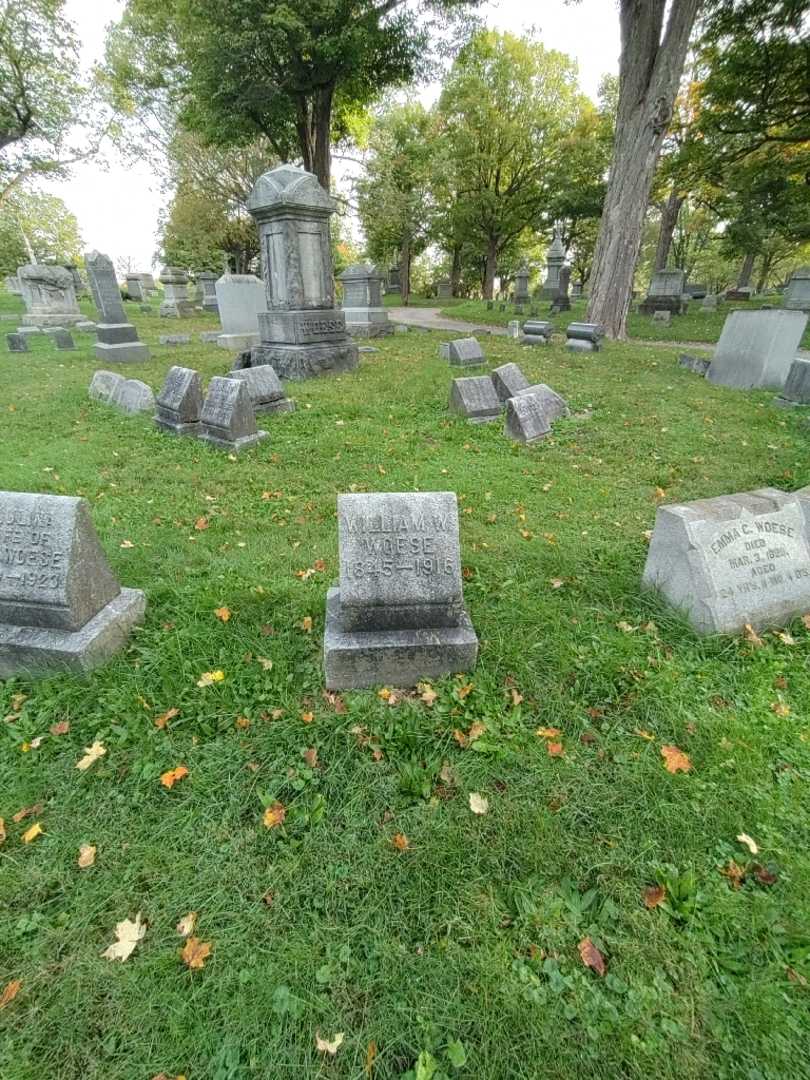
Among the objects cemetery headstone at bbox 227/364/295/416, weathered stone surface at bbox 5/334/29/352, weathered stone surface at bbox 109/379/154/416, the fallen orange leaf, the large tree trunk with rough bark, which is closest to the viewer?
the fallen orange leaf

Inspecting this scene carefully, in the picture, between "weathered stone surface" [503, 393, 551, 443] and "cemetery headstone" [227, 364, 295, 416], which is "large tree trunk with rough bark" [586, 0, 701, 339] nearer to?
"weathered stone surface" [503, 393, 551, 443]

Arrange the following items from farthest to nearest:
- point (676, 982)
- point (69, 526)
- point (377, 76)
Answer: point (377, 76) → point (69, 526) → point (676, 982)

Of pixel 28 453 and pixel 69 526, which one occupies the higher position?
pixel 69 526

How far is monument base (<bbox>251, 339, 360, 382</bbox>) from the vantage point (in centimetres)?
968

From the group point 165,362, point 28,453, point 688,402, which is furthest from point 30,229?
point 688,402

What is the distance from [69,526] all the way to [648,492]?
4.99 m

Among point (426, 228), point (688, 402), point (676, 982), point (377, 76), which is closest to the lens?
point (676, 982)

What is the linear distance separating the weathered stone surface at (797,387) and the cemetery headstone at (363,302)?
11.0 m

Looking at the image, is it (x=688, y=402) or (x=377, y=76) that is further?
(x=377, y=76)

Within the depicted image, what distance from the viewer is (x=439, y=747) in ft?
8.14

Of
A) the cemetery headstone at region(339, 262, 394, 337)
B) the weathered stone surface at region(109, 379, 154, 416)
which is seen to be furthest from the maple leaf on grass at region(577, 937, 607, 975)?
the cemetery headstone at region(339, 262, 394, 337)

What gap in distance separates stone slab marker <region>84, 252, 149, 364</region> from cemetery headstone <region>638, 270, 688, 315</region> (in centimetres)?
1802

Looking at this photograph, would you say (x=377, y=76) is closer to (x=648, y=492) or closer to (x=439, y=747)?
(x=648, y=492)

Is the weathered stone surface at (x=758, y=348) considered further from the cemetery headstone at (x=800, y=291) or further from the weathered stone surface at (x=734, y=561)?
the cemetery headstone at (x=800, y=291)
